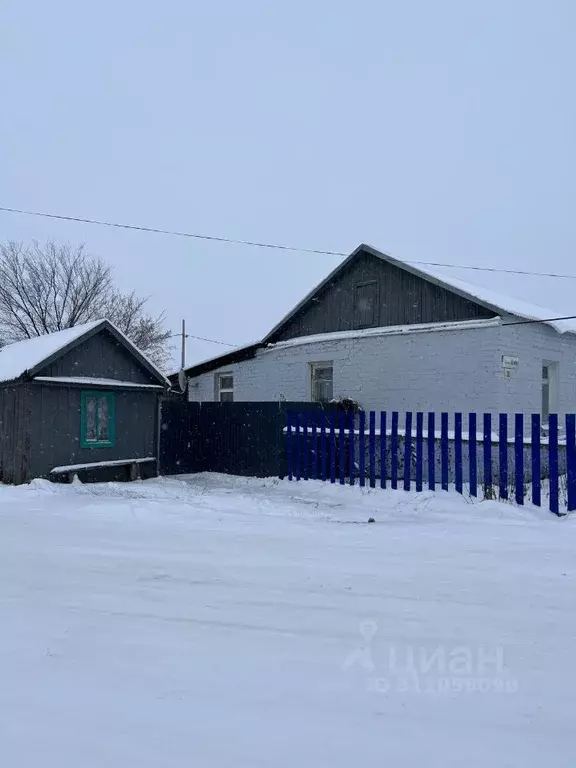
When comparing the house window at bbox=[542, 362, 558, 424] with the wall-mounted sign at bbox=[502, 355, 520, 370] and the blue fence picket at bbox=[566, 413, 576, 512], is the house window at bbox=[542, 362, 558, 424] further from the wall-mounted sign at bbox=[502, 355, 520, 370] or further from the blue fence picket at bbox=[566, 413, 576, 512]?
the blue fence picket at bbox=[566, 413, 576, 512]

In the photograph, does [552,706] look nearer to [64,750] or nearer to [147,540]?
[64,750]

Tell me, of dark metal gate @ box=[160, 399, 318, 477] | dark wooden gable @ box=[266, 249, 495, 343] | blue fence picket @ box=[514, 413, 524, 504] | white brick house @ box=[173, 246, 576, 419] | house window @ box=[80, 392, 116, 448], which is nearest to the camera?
blue fence picket @ box=[514, 413, 524, 504]

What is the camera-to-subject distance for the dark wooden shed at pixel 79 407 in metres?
11.0

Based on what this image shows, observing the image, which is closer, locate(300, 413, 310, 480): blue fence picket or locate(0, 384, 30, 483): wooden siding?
locate(0, 384, 30, 483): wooden siding

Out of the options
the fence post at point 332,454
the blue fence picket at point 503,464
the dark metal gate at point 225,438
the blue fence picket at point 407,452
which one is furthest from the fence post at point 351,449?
the blue fence picket at point 503,464

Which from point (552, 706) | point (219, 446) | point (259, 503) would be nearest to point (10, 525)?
point (259, 503)

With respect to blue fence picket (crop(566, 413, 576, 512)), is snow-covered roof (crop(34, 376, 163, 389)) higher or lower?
A: higher

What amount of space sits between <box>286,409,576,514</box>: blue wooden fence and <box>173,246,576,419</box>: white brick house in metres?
1.22

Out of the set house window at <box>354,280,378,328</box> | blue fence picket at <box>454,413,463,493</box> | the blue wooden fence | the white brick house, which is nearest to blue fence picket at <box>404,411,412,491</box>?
the blue wooden fence

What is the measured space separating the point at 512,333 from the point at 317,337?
576cm

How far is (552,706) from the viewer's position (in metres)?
2.83

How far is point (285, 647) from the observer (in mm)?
3453

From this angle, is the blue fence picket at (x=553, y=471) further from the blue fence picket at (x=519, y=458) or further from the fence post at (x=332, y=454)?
the fence post at (x=332, y=454)

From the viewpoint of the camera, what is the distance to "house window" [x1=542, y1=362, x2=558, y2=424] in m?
15.1
